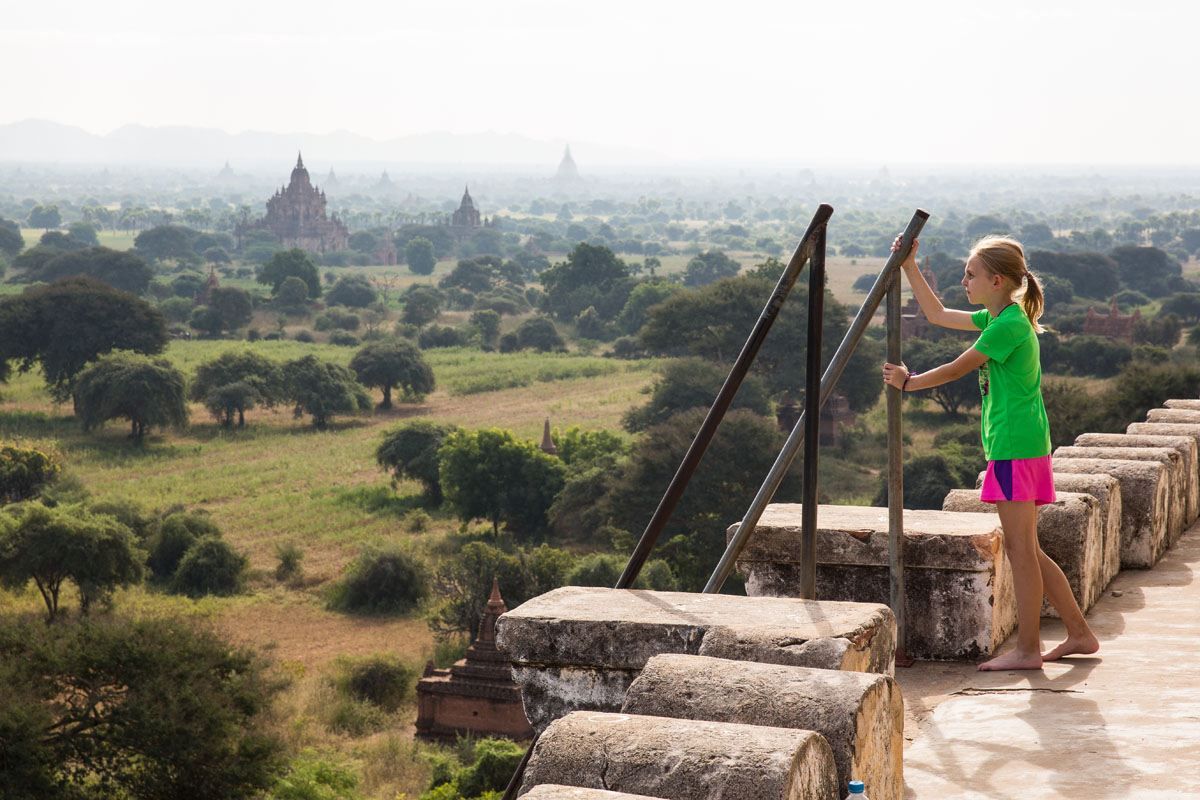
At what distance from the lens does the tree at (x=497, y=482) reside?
3162 centimetres

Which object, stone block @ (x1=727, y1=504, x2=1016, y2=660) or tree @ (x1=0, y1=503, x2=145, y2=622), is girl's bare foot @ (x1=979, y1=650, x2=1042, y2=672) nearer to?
stone block @ (x1=727, y1=504, x2=1016, y2=660)

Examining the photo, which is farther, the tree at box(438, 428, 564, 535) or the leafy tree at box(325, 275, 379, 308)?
the leafy tree at box(325, 275, 379, 308)

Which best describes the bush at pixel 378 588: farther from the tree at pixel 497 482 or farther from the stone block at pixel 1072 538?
the stone block at pixel 1072 538

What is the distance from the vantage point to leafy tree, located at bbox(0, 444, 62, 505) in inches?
1309

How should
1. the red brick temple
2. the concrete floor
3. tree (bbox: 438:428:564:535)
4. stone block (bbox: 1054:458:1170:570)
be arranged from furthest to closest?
tree (bbox: 438:428:564:535)
the red brick temple
stone block (bbox: 1054:458:1170:570)
the concrete floor

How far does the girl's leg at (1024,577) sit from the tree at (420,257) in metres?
109

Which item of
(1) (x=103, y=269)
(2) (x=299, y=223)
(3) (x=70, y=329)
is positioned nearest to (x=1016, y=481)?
(3) (x=70, y=329)

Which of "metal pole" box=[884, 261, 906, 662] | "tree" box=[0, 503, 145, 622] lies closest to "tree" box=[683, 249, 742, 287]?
"tree" box=[0, 503, 145, 622]

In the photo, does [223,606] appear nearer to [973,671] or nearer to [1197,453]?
[1197,453]

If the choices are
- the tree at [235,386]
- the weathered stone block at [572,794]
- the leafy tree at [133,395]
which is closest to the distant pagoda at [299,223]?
the tree at [235,386]

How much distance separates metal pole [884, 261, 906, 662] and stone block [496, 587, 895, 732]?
835 mm

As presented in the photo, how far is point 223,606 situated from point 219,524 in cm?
571

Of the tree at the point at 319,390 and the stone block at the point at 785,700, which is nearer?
the stone block at the point at 785,700

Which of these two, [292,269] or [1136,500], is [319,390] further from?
[1136,500]
